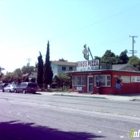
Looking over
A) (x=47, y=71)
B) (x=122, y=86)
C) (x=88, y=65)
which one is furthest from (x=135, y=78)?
(x=47, y=71)

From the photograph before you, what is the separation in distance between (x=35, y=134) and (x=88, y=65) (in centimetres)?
2661

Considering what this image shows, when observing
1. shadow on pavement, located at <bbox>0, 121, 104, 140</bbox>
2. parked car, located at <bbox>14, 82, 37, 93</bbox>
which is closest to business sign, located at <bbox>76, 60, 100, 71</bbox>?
parked car, located at <bbox>14, 82, 37, 93</bbox>

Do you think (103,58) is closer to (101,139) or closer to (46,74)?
(46,74)

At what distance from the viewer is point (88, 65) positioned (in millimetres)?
34531

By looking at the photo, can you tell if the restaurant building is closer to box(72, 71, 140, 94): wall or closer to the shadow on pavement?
box(72, 71, 140, 94): wall

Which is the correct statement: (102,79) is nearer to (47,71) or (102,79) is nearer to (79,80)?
(79,80)

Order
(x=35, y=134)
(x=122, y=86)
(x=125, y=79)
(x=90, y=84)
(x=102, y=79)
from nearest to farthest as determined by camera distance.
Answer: (x=35, y=134), (x=102, y=79), (x=122, y=86), (x=125, y=79), (x=90, y=84)

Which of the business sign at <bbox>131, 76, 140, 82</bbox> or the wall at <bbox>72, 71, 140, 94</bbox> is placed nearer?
the wall at <bbox>72, 71, 140, 94</bbox>

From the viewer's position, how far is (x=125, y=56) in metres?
74.4

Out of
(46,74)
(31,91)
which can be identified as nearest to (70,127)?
(31,91)

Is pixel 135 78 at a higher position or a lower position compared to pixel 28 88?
higher

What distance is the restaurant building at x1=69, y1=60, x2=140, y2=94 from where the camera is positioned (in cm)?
3188

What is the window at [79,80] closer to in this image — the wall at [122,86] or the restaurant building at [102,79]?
the restaurant building at [102,79]

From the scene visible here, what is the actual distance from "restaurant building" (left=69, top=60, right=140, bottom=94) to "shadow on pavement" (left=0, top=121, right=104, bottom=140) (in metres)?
22.7
